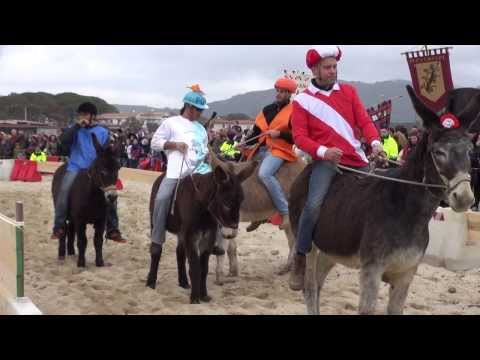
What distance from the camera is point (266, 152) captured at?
356 inches

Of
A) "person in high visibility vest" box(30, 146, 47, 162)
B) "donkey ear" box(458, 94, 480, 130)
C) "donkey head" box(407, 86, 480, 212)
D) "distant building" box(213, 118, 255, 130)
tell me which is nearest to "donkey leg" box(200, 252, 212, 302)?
"donkey head" box(407, 86, 480, 212)

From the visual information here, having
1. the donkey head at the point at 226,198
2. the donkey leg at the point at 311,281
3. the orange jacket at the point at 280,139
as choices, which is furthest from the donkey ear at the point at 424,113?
the orange jacket at the point at 280,139

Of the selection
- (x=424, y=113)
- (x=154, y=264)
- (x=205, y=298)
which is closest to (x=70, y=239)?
(x=154, y=264)

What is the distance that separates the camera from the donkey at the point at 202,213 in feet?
21.7

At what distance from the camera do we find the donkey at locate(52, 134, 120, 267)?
28.1 feet

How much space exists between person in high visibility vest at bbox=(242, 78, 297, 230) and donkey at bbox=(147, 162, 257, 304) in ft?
4.71

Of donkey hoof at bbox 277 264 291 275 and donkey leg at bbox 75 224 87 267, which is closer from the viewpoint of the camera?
donkey hoof at bbox 277 264 291 275

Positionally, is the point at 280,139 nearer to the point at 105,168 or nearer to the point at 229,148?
the point at 105,168

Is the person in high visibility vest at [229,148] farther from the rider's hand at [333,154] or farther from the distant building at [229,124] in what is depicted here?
the rider's hand at [333,154]

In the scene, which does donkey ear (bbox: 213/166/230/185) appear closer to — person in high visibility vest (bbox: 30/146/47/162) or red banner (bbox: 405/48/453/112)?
red banner (bbox: 405/48/453/112)

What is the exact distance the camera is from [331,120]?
5.34 metres

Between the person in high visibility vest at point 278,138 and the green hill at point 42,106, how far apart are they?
7186cm

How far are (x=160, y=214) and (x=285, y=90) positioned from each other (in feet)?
8.17

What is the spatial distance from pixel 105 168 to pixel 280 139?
258 cm
